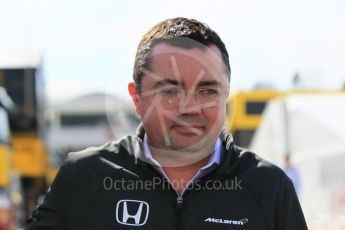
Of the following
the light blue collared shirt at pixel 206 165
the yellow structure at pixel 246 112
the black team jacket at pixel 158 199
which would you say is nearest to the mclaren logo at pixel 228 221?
the black team jacket at pixel 158 199

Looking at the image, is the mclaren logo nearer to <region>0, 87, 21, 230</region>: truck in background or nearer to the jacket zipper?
the jacket zipper

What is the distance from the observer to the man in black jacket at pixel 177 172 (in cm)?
243

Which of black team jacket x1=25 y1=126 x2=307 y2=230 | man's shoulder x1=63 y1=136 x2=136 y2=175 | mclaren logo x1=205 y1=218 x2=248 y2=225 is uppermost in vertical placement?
man's shoulder x1=63 y1=136 x2=136 y2=175

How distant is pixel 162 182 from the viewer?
8.21 feet

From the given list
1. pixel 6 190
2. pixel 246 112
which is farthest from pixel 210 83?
pixel 246 112

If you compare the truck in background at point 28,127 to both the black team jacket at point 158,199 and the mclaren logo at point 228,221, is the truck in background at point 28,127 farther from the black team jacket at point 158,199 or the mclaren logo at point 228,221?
the mclaren logo at point 228,221

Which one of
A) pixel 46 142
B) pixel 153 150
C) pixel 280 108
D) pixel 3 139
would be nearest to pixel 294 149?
pixel 280 108

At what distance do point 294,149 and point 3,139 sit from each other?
4551mm

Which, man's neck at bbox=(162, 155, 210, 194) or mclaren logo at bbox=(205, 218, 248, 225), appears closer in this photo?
mclaren logo at bbox=(205, 218, 248, 225)

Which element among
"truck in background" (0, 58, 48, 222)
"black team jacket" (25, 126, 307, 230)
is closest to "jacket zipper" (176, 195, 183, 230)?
"black team jacket" (25, 126, 307, 230)

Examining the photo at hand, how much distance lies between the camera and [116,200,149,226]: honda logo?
2441 millimetres

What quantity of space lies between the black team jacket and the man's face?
14cm

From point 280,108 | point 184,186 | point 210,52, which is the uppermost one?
point 210,52

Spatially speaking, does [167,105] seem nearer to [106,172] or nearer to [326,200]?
[106,172]
